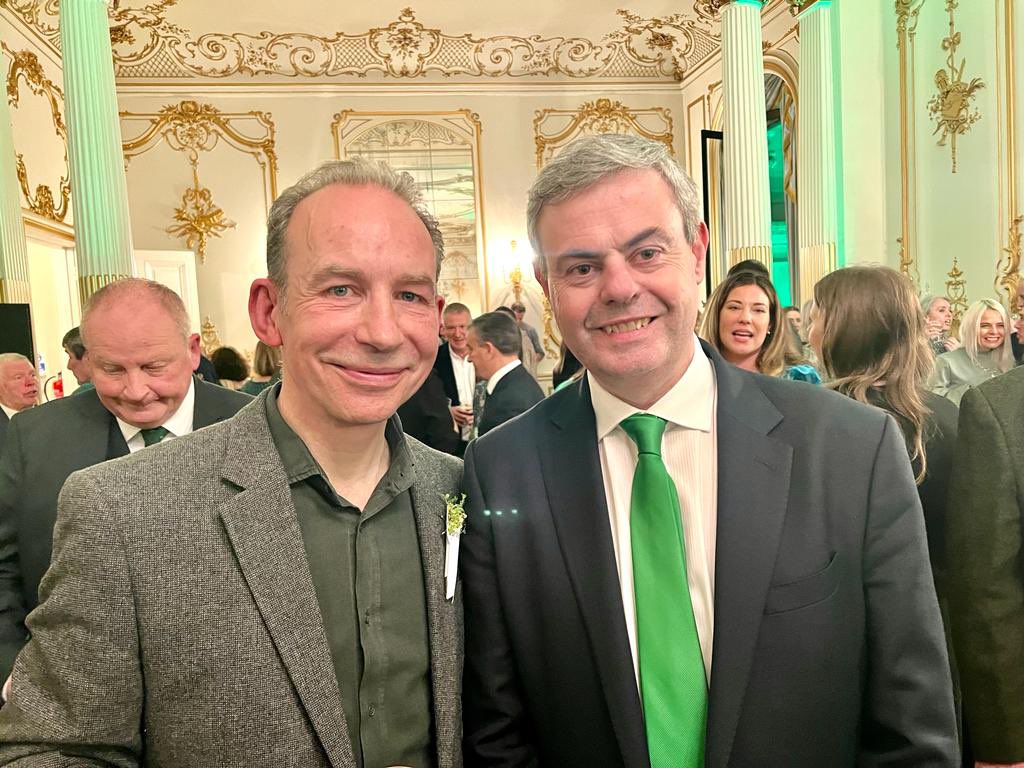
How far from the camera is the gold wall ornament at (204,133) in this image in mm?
10148

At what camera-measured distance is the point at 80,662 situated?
1.01 metres

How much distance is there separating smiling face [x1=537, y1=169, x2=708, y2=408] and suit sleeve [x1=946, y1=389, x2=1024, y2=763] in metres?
0.57

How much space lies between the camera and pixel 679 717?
117cm

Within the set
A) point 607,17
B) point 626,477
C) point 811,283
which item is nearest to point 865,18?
point 811,283

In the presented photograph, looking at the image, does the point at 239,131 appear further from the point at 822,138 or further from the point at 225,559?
the point at 225,559

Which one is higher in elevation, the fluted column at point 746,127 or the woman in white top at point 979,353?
the fluted column at point 746,127

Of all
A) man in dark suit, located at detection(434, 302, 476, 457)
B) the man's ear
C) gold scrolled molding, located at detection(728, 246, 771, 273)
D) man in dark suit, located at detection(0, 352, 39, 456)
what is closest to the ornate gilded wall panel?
man in dark suit, located at detection(434, 302, 476, 457)

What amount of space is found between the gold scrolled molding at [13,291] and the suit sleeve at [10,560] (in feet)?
17.9

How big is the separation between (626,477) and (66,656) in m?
0.85

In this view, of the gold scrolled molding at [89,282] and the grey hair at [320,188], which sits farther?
the gold scrolled molding at [89,282]

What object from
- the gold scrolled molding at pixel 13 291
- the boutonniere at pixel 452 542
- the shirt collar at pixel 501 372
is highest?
the gold scrolled molding at pixel 13 291

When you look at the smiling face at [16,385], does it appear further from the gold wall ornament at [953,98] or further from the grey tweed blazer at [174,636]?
the gold wall ornament at [953,98]

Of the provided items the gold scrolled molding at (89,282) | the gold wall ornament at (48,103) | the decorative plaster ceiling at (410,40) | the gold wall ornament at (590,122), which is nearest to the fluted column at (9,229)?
the gold wall ornament at (48,103)

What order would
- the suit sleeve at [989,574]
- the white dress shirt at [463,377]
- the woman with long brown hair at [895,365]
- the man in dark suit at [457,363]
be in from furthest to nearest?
the white dress shirt at [463,377]
the man in dark suit at [457,363]
the woman with long brown hair at [895,365]
the suit sleeve at [989,574]
